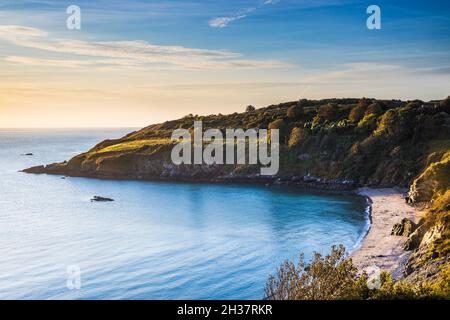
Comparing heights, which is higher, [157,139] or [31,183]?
[157,139]

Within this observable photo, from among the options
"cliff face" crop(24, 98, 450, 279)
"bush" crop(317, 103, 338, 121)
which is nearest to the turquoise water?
"cliff face" crop(24, 98, 450, 279)

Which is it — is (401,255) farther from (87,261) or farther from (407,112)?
(407,112)

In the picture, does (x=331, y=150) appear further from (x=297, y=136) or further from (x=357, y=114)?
(x=357, y=114)

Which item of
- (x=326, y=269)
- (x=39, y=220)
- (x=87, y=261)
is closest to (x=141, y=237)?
(x=87, y=261)

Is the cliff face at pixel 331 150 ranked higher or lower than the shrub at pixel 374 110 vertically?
lower

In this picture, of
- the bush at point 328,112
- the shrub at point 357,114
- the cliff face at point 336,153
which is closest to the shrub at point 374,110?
the cliff face at point 336,153

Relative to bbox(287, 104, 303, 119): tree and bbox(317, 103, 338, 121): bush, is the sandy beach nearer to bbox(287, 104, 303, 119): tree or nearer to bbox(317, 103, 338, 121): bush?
bbox(317, 103, 338, 121): bush

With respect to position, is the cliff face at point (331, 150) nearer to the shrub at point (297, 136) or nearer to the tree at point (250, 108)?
the shrub at point (297, 136)
